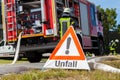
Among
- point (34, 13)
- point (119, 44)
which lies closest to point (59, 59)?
point (34, 13)

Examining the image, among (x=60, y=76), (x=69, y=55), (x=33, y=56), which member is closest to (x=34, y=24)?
(x=33, y=56)

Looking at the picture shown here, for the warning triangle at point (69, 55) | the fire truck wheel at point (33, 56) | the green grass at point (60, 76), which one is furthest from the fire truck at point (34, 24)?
the green grass at point (60, 76)

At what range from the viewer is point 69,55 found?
8406 mm

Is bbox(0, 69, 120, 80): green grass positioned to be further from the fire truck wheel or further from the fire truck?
the fire truck wheel

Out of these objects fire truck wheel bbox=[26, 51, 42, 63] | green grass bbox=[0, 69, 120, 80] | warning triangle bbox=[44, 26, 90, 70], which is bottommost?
fire truck wheel bbox=[26, 51, 42, 63]

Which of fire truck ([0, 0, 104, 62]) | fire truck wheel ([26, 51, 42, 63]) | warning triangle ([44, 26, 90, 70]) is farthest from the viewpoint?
fire truck wheel ([26, 51, 42, 63])

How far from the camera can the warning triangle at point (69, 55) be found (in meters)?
8.29

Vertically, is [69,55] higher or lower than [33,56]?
higher

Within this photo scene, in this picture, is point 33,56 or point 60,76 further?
point 33,56

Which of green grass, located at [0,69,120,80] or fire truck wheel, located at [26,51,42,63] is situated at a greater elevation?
green grass, located at [0,69,120,80]

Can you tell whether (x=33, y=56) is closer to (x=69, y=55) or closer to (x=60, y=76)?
(x=69, y=55)

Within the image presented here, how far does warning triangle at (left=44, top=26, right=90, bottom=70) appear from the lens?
829cm

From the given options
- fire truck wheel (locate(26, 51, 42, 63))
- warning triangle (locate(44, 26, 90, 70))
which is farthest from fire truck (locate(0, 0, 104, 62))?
warning triangle (locate(44, 26, 90, 70))

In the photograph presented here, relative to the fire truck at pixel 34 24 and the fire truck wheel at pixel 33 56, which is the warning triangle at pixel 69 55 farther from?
the fire truck wheel at pixel 33 56
